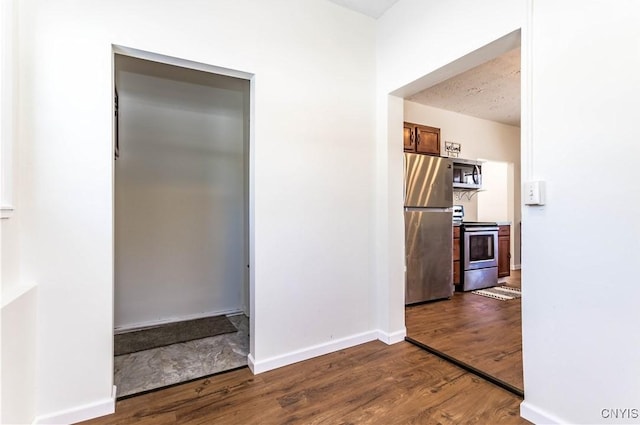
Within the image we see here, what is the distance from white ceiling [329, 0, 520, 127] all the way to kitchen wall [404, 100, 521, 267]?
120mm

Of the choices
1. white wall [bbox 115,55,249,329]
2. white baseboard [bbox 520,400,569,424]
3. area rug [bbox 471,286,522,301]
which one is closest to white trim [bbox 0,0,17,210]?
white wall [bbox 115,55,249,329]

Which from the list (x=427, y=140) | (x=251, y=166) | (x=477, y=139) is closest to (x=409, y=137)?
(x=427, y=140)

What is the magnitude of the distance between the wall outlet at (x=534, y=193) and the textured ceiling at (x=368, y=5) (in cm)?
195

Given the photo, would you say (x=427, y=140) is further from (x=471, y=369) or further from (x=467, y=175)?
(x=471, y=369)

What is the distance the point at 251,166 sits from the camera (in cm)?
234

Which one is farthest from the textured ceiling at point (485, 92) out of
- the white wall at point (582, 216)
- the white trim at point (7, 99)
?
the white trim at point (7, 99)

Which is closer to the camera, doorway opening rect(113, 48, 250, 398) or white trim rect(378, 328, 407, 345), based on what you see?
white trim rect(378, 328, 407, 345)

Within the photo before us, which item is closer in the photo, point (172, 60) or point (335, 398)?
point (335, 398)

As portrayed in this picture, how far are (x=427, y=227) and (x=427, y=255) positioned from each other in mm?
373

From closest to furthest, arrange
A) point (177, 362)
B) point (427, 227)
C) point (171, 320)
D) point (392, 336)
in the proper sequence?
point (177, 362) → point (392, 336) → point (171, 320) → point (427, 227)

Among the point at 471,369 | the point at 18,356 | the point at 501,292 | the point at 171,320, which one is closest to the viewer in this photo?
the point at 18,356

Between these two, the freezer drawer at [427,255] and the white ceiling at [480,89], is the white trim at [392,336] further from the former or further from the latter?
the white ceiling at [480,89]

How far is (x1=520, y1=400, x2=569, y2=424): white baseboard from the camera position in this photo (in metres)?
1.63

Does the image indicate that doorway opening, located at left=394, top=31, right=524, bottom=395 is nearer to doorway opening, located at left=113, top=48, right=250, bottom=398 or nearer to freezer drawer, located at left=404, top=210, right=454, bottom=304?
freezer drawer, located at left=404, top=210, right=454, bottom=304
